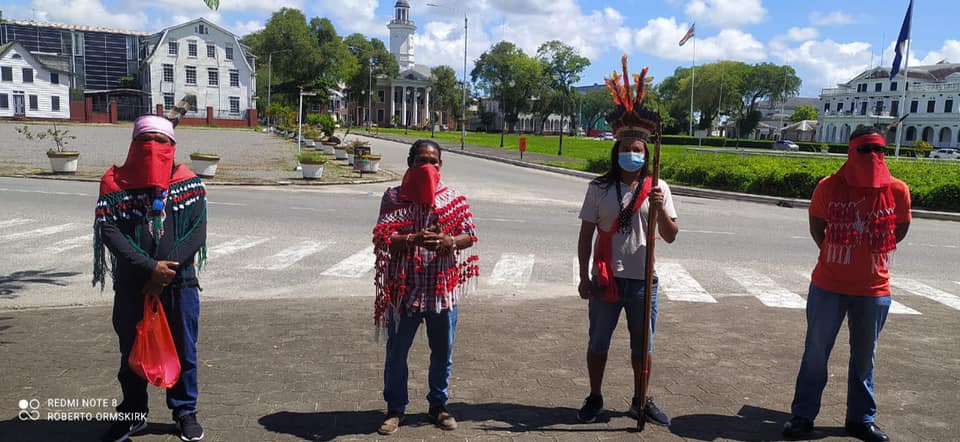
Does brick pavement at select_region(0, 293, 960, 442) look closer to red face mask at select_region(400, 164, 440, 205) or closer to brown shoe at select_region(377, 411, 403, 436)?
brown shoe at select_region(377, 411, 403, 436)

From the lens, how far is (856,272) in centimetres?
405

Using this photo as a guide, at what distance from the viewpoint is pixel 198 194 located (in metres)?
3.84

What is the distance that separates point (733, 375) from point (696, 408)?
89cm

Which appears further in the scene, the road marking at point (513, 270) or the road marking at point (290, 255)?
the road marking at point (290, 255)

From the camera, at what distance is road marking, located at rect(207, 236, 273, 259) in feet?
32.2

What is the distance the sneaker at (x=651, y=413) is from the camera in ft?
13.9

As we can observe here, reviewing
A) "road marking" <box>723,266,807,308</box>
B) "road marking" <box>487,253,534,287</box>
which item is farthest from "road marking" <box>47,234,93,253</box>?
"road marking" <box>723,266,807,308</box>

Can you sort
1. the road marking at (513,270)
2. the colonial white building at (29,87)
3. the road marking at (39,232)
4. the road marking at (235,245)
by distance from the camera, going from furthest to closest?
the colonial white building at (29,87)
the road marking at (39,232)
the road marking at (235,245)
the road marking at (513,270)

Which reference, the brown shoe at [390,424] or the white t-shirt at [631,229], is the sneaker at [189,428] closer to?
the brown shoe at [390,424]

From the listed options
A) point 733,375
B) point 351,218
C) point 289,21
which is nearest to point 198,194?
point 733,375

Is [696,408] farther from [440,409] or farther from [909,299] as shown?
[909,299]

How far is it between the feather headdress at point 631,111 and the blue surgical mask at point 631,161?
114 millimetres

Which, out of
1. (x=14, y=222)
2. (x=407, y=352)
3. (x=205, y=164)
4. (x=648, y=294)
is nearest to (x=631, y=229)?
(x=648, y=294)

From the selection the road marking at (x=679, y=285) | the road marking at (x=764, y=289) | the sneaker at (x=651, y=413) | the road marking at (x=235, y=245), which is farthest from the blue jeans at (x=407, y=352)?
the road marking at (x=235, y=245)
